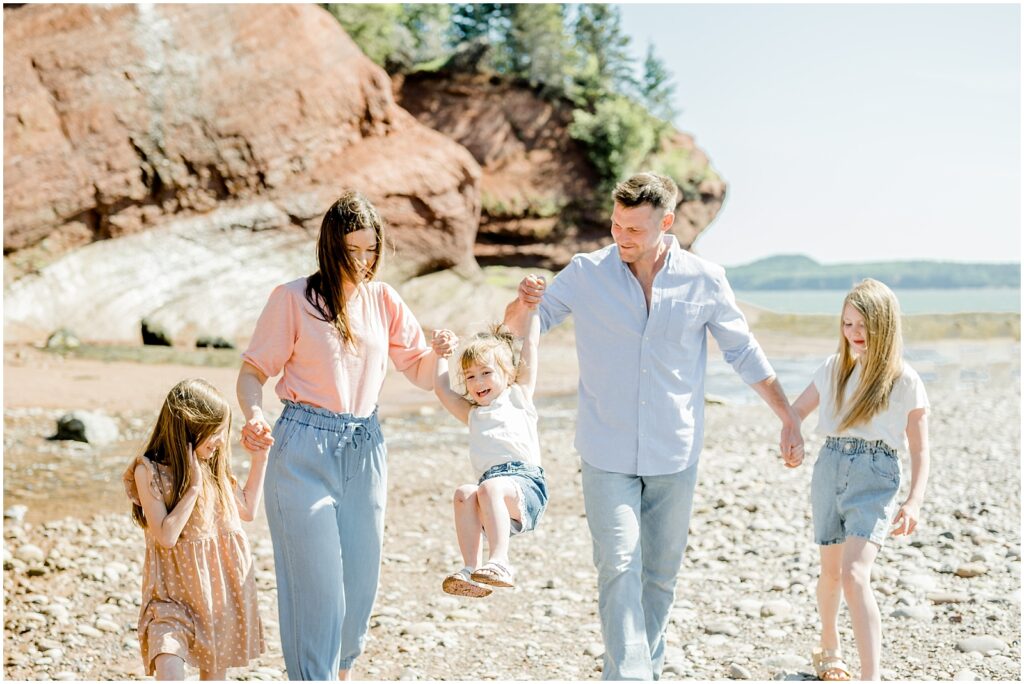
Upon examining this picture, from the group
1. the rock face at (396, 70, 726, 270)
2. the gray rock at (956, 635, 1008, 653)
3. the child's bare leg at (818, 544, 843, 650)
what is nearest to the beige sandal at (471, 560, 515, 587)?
the child's bare leg at (818, 544, 843, 650)

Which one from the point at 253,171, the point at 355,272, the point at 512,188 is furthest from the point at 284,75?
the point at 355,272

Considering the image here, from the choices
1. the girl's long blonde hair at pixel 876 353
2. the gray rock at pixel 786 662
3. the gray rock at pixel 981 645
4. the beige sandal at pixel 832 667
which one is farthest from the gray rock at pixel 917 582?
the girl's long blonde hair at pixel 876 353

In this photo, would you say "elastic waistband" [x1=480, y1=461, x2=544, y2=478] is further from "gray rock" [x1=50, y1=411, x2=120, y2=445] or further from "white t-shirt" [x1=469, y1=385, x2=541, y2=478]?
"gray rock" [x1=50, y1=411, x2=120, y2=445]

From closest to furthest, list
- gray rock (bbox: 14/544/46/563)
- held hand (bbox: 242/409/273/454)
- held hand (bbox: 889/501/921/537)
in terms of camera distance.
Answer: held hand (bbox: 242/409/273/454), held hand (bbox: 889/501/921/537), gray rock (bbox: 14/544/46/563)

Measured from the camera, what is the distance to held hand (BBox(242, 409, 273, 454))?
4.60 metres

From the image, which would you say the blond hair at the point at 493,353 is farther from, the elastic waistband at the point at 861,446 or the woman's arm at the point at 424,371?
the elastic waistband at the point at 861,446

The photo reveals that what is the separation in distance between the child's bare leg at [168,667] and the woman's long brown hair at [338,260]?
5.05ft

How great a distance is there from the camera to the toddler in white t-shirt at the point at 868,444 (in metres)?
5.46

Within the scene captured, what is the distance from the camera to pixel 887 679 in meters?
6.27

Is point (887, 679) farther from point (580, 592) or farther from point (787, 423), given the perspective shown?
point (580, 592)

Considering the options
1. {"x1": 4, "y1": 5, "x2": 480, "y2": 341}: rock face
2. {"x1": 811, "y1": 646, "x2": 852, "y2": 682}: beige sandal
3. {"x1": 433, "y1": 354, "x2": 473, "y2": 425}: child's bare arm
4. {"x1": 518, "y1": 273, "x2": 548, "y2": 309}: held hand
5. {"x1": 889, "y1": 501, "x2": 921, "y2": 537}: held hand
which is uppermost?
{"x1": 4, "y1": 5, "x2": 480, "y2": 341}: rock face

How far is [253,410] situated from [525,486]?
122cm

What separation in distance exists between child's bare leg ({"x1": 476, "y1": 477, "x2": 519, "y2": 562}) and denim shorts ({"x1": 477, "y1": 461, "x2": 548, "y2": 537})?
0.12ft

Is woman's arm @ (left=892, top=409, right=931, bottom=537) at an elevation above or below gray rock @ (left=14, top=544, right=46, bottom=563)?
above
